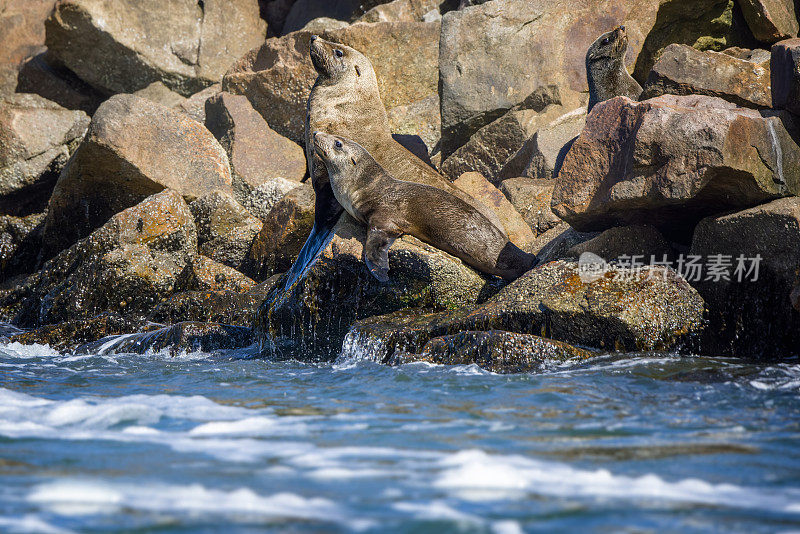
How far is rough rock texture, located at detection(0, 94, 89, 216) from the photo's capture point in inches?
548

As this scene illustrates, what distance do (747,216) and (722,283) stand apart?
0.57m

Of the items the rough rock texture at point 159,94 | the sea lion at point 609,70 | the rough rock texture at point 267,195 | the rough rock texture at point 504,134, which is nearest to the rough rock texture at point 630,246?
the sea lion at point 609,70

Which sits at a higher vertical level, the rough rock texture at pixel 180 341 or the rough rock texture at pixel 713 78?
the rough rock texture at pixel 713 78

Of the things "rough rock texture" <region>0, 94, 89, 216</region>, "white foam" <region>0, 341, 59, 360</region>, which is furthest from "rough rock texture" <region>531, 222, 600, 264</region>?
"rough rock texture" <region>0, 94, 89, 216</region>

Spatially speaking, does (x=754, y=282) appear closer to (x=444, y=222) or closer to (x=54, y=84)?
(x=444, y=222)

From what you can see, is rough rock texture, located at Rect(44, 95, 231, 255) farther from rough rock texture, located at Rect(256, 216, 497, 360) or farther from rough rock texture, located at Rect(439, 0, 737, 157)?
rough rock texture, located at Rect(256, 216, 497, 360)

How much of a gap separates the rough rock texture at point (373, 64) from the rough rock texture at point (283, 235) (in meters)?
3.79

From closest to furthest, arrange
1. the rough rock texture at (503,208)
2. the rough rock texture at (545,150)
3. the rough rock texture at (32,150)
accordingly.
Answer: the rough rock texture at (503,208), the rough rock texture at (545,150), the rough rock texture at (32,150)

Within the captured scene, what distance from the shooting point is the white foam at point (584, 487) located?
278 cm

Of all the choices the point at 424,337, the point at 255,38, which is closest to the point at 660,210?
the point at 424,337

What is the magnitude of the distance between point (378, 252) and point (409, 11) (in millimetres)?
9955

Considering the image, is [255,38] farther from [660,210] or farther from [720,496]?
[720,496]

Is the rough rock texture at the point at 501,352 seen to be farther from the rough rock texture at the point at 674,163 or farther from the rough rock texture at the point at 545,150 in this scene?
the rough rock texture at the point at 545,150

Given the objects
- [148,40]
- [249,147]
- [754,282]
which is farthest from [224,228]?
[148,40]
